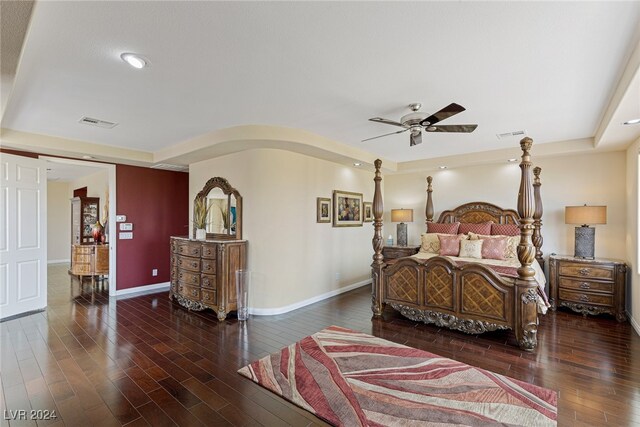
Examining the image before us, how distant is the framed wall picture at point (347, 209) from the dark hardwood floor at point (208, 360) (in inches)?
69.9

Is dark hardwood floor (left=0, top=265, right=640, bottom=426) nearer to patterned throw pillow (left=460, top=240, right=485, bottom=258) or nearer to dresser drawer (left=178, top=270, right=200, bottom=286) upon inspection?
dresser drawer (left=178, top=270, right=200, bottom=286)

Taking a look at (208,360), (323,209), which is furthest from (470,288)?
(208,360)

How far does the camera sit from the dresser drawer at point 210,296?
443 cm

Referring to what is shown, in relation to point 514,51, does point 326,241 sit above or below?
below

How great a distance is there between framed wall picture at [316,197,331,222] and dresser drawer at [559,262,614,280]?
386cm

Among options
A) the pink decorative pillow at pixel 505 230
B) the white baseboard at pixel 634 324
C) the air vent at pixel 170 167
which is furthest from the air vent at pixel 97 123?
the white baseboard at pixel 634 324

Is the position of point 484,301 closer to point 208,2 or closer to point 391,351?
point 391,351

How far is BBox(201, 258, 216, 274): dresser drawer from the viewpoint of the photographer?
177 inches

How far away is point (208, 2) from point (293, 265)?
3.76 metres

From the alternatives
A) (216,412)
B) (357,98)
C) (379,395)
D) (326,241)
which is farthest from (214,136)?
(379,395)

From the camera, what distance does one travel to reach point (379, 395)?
246cm

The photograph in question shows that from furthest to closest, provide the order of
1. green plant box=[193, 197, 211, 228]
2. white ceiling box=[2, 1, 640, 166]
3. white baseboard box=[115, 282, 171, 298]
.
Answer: white baseboard box=[115, 282, 171, 298], green plant box=[193, 197, 211, 228], white ceiling box=[2, 1, 640, 166]

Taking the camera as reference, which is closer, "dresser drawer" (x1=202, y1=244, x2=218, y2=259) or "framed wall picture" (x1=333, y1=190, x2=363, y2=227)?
"dresser drawer" (x1=202, y1=244, x2=218, y2=259)

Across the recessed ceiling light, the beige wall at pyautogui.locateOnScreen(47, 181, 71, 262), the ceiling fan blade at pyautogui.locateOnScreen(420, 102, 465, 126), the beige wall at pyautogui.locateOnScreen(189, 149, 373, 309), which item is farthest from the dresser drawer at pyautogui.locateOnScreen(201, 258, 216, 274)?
the beige wall at pyautogui.locateOnScreen(47, 181, 71, 262)
